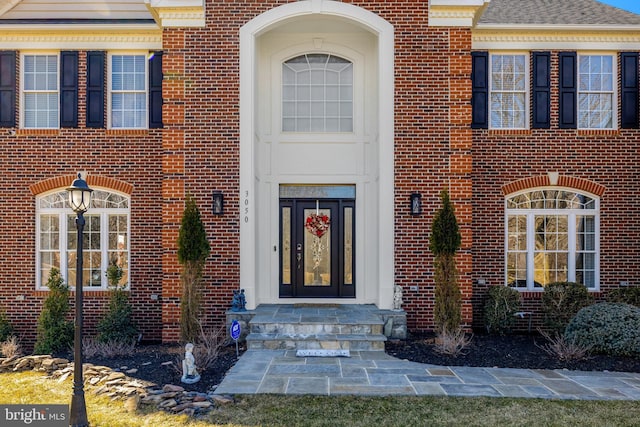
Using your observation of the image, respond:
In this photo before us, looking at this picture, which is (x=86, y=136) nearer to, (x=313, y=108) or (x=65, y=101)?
(x=65, y=101)

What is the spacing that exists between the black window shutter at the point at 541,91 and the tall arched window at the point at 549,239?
1.54 meters

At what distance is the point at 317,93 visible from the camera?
10.3 m

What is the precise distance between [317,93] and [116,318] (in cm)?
634

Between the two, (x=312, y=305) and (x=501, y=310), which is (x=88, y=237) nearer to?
(x=312, y=305)

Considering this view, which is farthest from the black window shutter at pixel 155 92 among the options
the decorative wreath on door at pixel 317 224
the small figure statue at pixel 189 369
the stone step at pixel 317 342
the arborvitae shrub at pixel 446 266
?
the arborvitae shrub at pixel 446 266

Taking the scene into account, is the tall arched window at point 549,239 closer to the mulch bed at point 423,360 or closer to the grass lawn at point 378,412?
the mulch bed at point 423,360

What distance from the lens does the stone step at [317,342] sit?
8.05 meters

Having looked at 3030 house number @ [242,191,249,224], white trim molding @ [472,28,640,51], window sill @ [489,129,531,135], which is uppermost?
white trim molding @ [472,28,640,51]

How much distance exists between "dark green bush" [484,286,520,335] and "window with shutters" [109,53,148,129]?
27.6ft

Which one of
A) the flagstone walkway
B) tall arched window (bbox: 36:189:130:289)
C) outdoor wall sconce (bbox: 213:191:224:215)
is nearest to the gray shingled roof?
outdoor wall sconce (bbox: 213:191:224:215)

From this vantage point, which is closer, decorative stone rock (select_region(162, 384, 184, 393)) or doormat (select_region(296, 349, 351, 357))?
decorative stone rock (select_region(162, 384, 184, 393))

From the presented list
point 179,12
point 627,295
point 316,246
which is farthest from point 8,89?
point 627,295

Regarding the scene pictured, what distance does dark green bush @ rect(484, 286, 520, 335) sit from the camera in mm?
9578

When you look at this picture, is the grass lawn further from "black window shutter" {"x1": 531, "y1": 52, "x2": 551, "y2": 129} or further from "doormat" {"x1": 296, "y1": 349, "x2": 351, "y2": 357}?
"black window shutter" {"x1": 531, "y1": 52, "x2": 551, "y2": 129}
